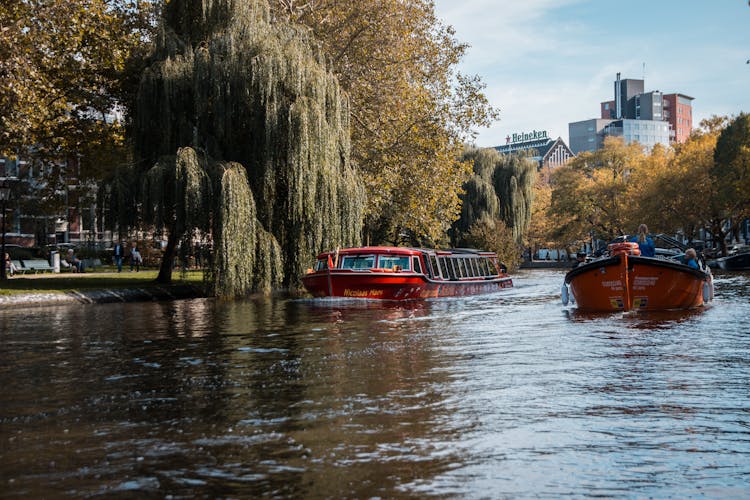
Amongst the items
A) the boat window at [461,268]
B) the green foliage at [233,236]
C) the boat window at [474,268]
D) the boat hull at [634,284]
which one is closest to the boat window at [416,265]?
the boat window at [461,268]

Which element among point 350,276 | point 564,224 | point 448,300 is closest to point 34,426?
point 350,276

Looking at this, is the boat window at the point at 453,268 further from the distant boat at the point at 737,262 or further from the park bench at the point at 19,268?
the distant boat at the point at 737,262

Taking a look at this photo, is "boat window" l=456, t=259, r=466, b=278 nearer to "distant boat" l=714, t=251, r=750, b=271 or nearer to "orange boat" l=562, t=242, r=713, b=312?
"orange boat" l=562, t=242, r=713, b=312

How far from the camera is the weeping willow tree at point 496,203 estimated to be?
6619cm

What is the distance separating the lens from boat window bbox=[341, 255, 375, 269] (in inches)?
1160

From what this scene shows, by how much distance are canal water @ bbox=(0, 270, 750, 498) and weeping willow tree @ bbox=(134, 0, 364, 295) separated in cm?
1022

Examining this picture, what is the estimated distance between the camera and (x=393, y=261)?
3052cm

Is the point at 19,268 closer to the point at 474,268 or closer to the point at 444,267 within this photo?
the point at 474,268

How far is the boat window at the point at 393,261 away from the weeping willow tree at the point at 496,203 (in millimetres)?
34713

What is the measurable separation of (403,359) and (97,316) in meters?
13.7

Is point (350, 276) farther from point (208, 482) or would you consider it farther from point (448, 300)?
point (208, 482)

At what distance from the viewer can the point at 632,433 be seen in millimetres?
8039

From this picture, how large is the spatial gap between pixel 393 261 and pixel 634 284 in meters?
10.1

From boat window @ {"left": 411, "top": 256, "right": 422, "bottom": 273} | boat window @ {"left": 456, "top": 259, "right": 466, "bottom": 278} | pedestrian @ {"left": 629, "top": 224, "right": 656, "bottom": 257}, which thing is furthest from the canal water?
boat window @ {"left": 456, "top": 259, "right": 466, "bottom": 278}
